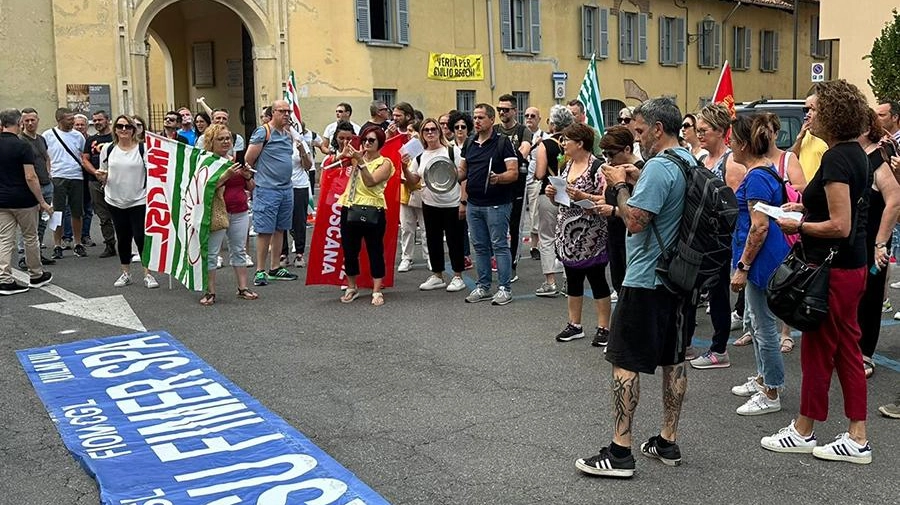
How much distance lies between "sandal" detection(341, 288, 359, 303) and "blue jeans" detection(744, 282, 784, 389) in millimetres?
4482

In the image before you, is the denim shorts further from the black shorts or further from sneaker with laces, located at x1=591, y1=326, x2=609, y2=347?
the black shorts

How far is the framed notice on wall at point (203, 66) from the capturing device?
28594mm

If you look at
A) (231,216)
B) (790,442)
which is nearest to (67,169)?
(231,216)

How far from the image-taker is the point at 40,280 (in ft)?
33.0

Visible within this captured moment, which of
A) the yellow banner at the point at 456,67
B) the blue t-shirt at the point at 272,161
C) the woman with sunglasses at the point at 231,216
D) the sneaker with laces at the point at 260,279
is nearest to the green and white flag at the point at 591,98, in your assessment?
the blue t-shirt at the point at 272,161

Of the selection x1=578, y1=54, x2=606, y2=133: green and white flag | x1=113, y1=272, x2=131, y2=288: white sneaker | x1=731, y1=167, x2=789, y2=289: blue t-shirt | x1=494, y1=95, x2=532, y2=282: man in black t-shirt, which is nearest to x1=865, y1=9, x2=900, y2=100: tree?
x1=578, y1=54, x2=606, y2=133: green and white flag

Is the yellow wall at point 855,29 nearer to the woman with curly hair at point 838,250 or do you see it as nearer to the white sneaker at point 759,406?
the white sneaker at point 759,406

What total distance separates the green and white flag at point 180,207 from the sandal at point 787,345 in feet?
16.8

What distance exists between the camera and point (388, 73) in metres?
25.9

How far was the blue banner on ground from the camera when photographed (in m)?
4.51

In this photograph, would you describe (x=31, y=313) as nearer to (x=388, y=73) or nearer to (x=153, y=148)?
(x=153, y=148)

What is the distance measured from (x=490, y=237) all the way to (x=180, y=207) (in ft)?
9.85

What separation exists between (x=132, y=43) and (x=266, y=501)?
1975 centimetres

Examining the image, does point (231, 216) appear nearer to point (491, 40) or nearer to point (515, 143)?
point (515, 143)
